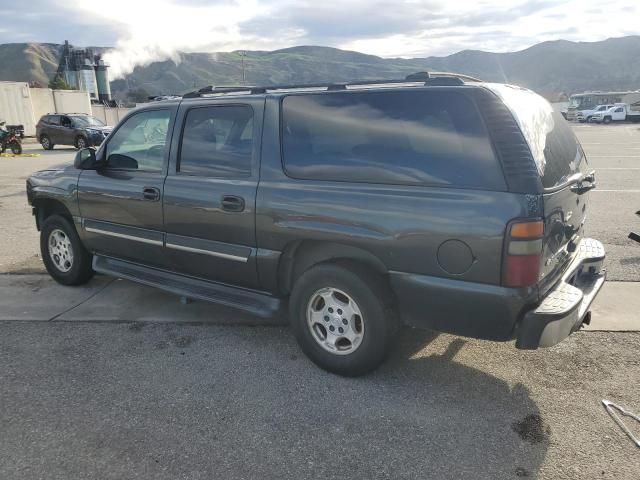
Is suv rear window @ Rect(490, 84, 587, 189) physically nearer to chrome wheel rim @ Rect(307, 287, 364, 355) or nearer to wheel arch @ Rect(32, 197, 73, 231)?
chrome wheel rim @ Rect(307, 287, 364, 355)

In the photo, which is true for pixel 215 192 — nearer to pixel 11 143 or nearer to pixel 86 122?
pixel 11 143

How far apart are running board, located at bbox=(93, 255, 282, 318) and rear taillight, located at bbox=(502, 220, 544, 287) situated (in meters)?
1.64

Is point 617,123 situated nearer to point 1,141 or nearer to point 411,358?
point 1,141

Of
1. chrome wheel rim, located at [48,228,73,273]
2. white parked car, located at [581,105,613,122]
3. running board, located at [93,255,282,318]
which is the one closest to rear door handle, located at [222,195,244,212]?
running board, located at [93,255,282,318]

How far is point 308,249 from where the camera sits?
11.3 feet

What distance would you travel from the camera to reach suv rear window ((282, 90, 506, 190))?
2787 mm

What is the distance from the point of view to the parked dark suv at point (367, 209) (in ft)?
9.00

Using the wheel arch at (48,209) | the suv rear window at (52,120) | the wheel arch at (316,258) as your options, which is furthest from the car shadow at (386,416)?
the suv rear window at (52,120)

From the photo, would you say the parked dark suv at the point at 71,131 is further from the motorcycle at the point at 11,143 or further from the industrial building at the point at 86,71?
the industrial building at the point at 86,71

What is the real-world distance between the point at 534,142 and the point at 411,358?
1.69 m

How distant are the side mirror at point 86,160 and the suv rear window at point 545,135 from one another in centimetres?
341

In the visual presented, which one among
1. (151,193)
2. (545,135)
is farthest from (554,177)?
(151,193)

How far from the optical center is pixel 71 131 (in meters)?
21.7

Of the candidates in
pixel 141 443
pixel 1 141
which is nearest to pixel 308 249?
pixel 141 443
